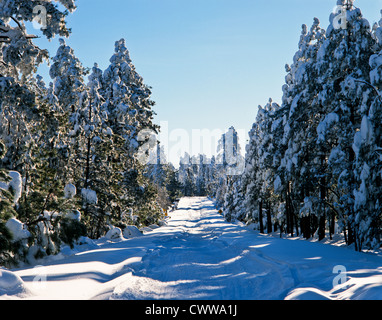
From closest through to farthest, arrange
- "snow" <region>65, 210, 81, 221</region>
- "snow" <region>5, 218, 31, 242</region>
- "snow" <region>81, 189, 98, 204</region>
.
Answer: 1. "snow" <region>5, 218, 31, 242</region>
2. "snow" <region>65, 210, 81, 221</region>
3. "snow" <region>81, 189, 98, 204</region>

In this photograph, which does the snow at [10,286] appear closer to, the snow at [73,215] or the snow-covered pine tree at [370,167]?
the snow at [73,215]

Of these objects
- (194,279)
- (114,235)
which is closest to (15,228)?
(194,279)

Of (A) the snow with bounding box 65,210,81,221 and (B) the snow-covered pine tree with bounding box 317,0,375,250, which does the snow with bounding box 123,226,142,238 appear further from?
(B) the snow-covered pine tree with bounding box 317,0,375,250

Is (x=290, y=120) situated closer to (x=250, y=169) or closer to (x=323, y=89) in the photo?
(x=323, y=89)

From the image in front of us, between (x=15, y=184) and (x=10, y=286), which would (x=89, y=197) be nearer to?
(x=15, y=184)

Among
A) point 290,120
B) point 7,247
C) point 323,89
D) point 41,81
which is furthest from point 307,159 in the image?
point 41,81

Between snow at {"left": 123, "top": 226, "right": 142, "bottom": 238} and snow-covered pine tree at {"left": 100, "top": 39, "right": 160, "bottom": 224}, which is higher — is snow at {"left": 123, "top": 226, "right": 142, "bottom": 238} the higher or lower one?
the lower one

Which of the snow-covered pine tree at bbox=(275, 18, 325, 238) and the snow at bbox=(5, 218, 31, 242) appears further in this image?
the snow-covered pine tree at bbox=(275, 18, 325, 238)

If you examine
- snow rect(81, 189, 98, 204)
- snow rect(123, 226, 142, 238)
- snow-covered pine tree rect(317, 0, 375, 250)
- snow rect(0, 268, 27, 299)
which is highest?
snow-covered pine tree rect(317, 0, 375, 250)

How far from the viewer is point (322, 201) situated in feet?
60.3

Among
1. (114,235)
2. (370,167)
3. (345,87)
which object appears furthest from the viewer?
(114,235)

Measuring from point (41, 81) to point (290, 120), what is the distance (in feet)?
124

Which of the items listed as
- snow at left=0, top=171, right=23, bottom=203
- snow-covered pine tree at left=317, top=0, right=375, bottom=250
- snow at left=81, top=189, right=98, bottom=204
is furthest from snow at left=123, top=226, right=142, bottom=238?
snow at left=0, top=171, right=23, bottom=203

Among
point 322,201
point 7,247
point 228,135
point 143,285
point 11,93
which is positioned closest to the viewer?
point 143,285
